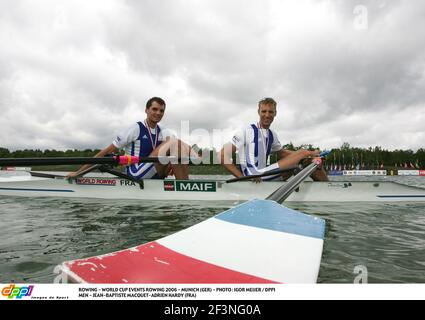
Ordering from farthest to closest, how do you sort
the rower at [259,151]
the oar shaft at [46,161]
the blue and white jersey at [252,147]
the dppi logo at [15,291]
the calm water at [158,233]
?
the blue and white jersey at [252,147], the rower at [259,151], the oar shaft at [46,161], the calm water at [158,233], the dppi logo at [15,291]

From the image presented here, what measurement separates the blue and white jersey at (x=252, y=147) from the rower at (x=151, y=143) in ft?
4.09

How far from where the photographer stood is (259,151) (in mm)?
7457

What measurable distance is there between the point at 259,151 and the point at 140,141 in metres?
3.20

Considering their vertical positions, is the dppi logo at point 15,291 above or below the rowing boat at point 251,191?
below

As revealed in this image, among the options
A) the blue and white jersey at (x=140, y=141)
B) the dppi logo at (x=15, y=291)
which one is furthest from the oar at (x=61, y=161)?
the dppi logo at (x=15, y=291)

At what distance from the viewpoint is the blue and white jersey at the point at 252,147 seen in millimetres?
7398

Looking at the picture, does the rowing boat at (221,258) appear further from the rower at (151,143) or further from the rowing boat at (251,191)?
the rower at (151,143)

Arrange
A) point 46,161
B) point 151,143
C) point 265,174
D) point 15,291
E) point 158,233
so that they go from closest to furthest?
point 15,291 < point 158,233 < point 46,161 < point 265,174 < point 151,143

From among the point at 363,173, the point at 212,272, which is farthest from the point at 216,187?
the point at 363,173

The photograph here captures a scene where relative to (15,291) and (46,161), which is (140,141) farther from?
(15,291)

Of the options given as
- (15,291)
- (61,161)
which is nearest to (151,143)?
(61,161)

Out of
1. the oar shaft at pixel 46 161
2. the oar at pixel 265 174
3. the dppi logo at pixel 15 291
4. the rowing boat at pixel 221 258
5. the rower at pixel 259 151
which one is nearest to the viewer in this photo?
the rowing boat at pixel 221 258

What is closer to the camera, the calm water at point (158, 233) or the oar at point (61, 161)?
the calm water at point (158, 233)
